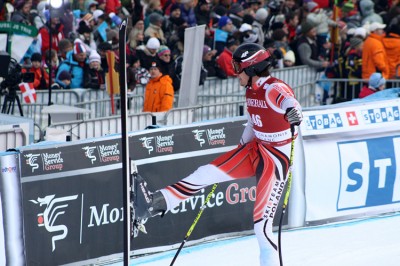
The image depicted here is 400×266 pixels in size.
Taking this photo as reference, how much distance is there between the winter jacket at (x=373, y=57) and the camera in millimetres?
17219

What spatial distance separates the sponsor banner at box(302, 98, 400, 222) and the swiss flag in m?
4.59

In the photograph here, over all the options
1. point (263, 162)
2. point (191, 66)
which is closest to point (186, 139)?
point (263, 162)

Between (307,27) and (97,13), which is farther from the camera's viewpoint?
(307,27)

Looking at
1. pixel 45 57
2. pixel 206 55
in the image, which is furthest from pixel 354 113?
pixel 45 57

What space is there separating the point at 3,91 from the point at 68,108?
84.8 inches

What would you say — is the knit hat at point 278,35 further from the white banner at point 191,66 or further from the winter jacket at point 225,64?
the white banner at point 191,66

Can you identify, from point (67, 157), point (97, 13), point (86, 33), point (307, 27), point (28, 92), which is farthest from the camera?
point (307, 27)

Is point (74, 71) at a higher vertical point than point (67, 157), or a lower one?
higher

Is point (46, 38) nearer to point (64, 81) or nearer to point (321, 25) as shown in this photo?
point (64, 81)

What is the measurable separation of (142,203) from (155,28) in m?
9.54

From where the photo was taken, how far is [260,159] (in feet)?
30.4

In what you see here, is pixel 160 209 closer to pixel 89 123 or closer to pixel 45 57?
pixel 89 123

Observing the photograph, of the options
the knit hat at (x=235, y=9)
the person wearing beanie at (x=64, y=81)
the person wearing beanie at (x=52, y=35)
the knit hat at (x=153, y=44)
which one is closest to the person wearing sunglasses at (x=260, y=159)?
the person wearing beanie at (x=64, y=81)

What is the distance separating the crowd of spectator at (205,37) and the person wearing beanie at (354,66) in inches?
0.7
